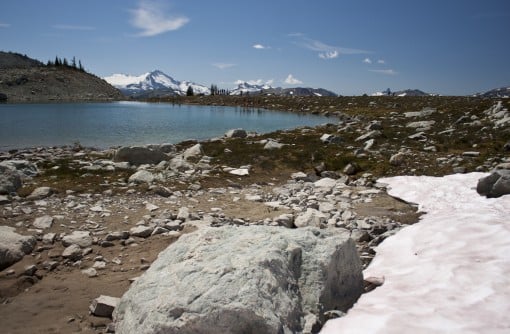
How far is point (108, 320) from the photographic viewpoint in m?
6.39

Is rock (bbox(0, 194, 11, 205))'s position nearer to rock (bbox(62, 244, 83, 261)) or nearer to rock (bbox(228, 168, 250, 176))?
rock (bbox(62, 244, 83, 261))

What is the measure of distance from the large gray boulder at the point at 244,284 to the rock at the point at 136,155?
46.9ft

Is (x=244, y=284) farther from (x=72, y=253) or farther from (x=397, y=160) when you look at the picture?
(x=397, y=160)

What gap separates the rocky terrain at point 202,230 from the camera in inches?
213

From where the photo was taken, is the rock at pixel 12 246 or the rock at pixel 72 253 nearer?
the rock at pixel 12 246

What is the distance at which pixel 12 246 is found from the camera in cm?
875

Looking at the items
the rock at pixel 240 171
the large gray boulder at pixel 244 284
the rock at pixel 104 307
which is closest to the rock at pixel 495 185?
the large gray boulder at pixel 244 284

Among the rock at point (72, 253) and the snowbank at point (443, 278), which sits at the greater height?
the snowbank at point (443, 278)

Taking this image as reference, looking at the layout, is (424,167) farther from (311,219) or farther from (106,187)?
(106,187)

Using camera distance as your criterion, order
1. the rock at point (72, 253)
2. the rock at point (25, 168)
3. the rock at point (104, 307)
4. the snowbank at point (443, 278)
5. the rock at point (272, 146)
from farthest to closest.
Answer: the rock at point (272, 146), the rock at point (25, 168), the rock at point (72, 253), the rock at point (104, 307), the snowbank at point (443, 278)

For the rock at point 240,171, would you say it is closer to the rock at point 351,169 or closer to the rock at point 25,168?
the rock at point 351,169

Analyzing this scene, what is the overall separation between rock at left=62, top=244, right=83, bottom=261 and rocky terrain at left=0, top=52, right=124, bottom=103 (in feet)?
405

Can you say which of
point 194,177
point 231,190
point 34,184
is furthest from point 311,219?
point 34,184

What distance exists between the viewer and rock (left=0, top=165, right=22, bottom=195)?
44.2 feet
